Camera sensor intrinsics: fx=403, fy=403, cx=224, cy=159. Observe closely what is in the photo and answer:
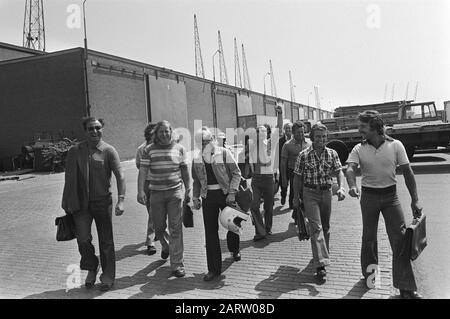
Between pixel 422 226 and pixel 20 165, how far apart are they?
75.1 ft

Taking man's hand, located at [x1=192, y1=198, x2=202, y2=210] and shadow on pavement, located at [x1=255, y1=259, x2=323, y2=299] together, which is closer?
shadow on pavement, located at [x1=255, y1=259, x2=323, y2=299]

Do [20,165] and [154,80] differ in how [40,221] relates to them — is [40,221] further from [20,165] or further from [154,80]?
[154,80]

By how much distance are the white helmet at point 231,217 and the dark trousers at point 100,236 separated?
1.30 meters

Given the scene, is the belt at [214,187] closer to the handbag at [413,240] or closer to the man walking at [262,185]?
the man walking at [262,185]

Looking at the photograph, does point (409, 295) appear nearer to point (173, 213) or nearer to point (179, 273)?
point (179, 273)

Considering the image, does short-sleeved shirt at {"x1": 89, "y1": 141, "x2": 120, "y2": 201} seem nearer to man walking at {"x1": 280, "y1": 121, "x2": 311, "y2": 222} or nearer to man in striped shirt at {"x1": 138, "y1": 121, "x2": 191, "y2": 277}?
man in striped shirt at {"x1": 138, "y1": 121, "x2": 191, "y2": 277}

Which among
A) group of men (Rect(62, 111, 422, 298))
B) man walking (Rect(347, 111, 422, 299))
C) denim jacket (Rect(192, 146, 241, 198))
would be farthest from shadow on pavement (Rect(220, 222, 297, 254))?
man walking (Rect(347, 111, 422, 299))

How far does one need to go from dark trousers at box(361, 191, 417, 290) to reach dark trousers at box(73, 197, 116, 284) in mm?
2777

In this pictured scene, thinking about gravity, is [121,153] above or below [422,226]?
above

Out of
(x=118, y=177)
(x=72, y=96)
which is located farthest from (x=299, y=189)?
(x=72, y=96)

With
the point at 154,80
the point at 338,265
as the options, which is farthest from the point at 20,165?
the point at 338,265

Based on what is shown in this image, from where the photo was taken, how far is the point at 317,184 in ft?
15.1

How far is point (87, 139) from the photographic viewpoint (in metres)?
4.54

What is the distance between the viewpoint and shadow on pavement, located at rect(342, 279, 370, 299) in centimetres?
387
